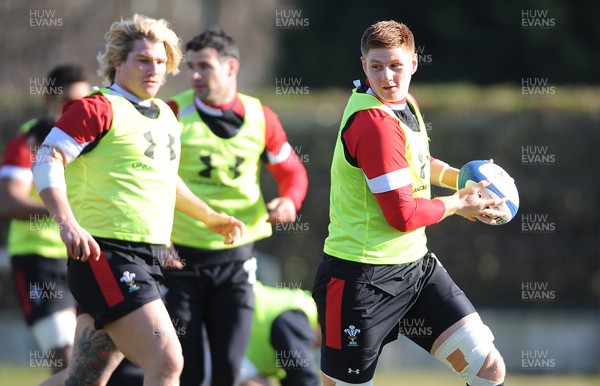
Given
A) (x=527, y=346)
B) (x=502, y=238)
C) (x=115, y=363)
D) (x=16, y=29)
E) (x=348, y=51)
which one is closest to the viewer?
(x=115, y=363)

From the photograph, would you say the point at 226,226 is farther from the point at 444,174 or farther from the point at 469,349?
the point at 469,349

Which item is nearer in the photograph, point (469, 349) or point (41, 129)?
point (469, 349)

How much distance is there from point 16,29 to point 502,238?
10.3 metres

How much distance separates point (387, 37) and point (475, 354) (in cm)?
158

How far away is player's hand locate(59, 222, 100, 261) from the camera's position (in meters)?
4.99

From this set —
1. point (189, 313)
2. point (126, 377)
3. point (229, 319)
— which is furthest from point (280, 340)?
point (126, 377)

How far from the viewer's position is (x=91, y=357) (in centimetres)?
546

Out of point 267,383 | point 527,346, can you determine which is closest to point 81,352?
point 267,383

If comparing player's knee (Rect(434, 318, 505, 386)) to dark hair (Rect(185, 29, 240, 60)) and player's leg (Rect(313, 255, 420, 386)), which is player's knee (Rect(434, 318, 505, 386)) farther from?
dark hair (Rect(185, 29, 240, 60))

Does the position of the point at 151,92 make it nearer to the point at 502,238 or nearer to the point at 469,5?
the point at 502,238

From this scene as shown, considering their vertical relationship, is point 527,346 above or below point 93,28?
below

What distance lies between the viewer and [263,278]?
37.2ft

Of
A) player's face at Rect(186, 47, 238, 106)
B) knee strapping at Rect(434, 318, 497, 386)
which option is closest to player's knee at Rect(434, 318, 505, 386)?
knee strapping at Rect(434, 318, 497, 386)

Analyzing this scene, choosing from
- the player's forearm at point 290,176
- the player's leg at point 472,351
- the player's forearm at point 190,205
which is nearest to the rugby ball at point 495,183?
the player's leg at point 472,351
